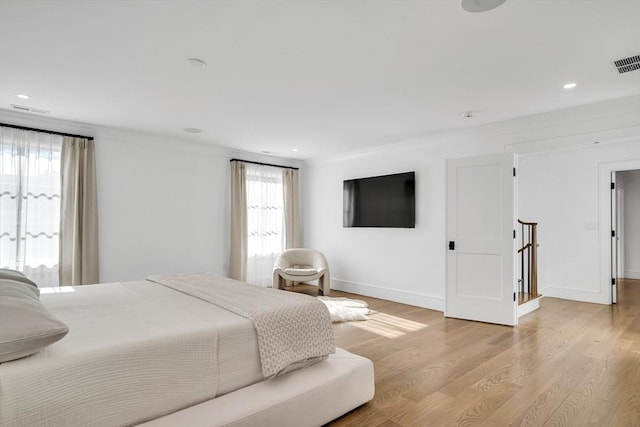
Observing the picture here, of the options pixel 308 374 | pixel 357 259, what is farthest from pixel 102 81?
pixel 357 259

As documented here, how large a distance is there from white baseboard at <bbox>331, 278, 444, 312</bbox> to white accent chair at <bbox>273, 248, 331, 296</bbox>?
1.50 ft

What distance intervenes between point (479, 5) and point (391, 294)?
171 inches

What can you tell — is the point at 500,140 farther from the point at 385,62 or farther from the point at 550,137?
the point at 385,62

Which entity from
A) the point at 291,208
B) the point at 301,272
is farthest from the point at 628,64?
the point at 291,208

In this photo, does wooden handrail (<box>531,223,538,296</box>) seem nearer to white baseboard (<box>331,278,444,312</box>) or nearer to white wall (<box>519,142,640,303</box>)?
white wall (<box>519,142,640,303</box>)

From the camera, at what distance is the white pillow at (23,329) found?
4.50 feet

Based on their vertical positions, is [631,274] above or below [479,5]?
below

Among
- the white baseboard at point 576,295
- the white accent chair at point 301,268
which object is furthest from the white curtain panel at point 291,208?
the white baseboard at point 576,295

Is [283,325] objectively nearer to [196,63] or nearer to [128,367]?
[128,367]

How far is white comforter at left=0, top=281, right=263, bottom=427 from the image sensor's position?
51.7 inches

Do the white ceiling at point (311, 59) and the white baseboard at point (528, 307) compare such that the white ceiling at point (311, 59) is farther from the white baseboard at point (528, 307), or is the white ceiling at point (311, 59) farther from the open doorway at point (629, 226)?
the open doorway at point (629, 226)

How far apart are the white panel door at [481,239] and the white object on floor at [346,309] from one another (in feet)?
3.65

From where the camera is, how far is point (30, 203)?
4172 millimetres

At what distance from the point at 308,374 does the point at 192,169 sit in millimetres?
4391
